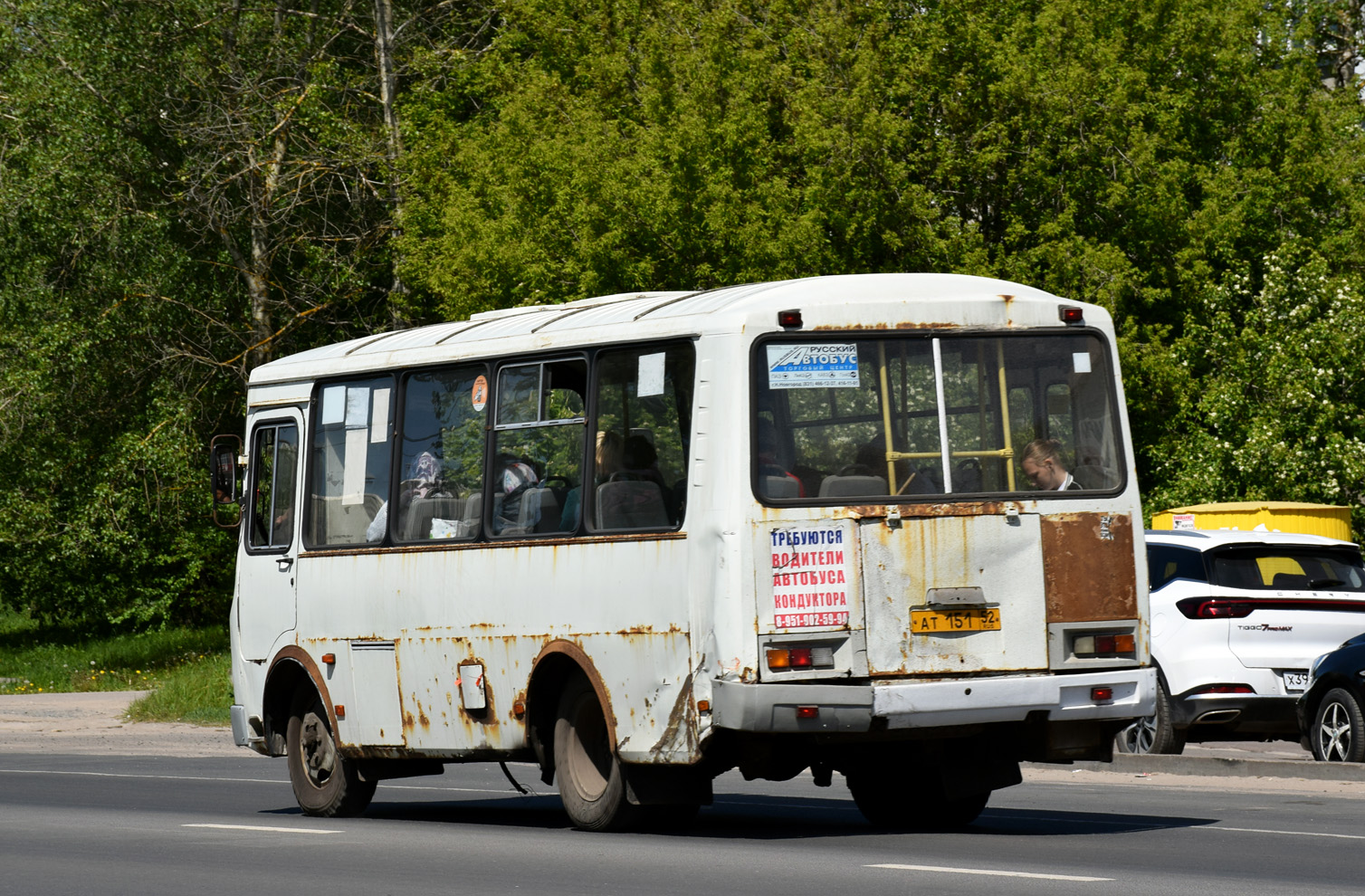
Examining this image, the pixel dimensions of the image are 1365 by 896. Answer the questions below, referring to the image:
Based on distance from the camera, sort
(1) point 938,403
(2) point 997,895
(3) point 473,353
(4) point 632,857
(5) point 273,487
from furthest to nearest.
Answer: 1. (5) point 273,487
2. (3) point 473,353
3. (1) point 938,403
4. (4) point 632,857
5. (2) point 997,895

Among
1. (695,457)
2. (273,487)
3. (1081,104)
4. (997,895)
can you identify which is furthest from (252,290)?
(997,895)

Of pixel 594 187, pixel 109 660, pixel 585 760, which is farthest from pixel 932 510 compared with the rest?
pixel 109 660

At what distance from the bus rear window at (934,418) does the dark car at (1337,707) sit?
5.08 m

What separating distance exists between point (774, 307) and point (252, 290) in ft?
88.3

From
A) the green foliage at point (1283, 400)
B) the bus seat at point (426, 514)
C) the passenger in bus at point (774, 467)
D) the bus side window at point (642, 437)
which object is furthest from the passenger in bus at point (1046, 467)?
the green foliage at point (1283, 400)

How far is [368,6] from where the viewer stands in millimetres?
37312

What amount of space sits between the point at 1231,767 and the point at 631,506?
273 inches

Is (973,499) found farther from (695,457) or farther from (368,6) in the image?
(368,6)

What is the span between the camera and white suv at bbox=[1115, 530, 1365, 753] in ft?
53.1

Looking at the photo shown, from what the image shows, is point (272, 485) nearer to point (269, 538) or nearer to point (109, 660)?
point (269, 538)

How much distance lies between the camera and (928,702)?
33.0ft

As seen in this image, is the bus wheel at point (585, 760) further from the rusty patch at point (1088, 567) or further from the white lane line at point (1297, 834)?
the white lane line at point (1297, 834)

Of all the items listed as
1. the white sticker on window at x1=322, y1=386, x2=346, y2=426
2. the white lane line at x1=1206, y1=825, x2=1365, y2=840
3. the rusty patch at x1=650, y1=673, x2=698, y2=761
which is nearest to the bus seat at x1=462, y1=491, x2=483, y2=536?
the white sticker on window at x1=322, y1=386, x2=346, y2=426

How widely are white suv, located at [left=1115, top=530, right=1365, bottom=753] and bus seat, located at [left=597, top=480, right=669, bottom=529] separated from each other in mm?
6827
